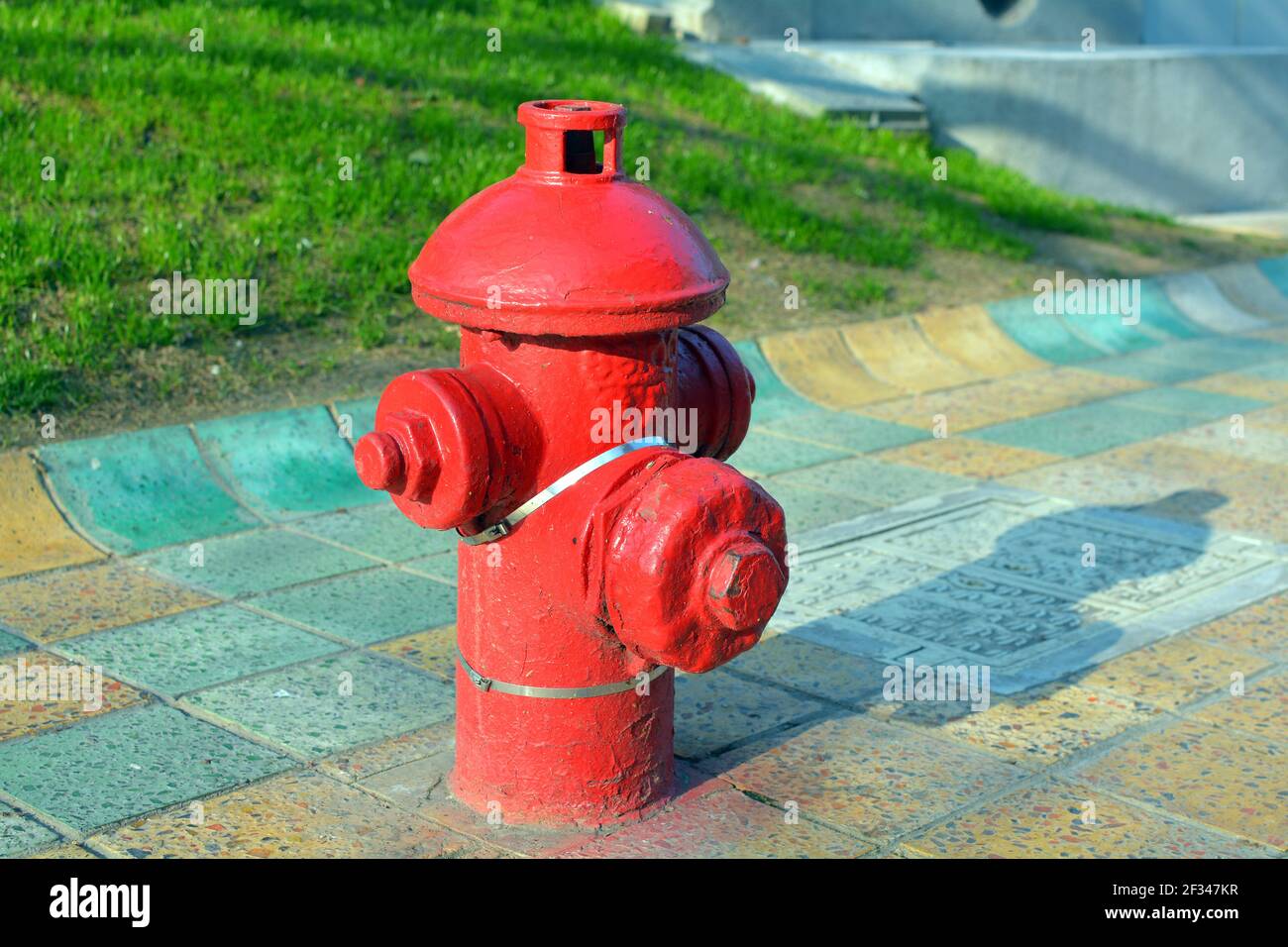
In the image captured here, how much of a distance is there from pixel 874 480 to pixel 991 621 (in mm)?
1527

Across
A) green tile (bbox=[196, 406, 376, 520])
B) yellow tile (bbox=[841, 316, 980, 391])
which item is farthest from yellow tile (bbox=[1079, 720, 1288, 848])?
yellow tile (bbox=[841, 316, 980, 391])

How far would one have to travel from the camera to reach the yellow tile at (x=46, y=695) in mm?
3842

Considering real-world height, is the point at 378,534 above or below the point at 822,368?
below

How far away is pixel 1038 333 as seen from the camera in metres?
8.87

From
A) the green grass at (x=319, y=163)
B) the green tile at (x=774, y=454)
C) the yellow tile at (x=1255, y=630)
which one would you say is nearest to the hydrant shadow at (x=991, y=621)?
the yellow tile at (x=1255, y=630)

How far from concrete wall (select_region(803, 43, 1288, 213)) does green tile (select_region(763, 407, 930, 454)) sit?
6.71 metres

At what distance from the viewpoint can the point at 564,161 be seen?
3254 mm

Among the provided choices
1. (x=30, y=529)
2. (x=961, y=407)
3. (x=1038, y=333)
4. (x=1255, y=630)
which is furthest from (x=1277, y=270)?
(x=30, y=529)

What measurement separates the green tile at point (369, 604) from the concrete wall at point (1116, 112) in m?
9.39

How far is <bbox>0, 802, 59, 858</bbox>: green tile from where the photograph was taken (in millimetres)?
3211

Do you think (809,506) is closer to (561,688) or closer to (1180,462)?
(1180,462)

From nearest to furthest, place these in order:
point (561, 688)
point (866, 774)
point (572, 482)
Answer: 1. point (572, 482)
2. point (561, 688)
3. point (866, 774)

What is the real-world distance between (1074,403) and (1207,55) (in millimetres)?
8185

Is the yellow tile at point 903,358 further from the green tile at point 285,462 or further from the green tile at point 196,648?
the green tile at point 196,648
